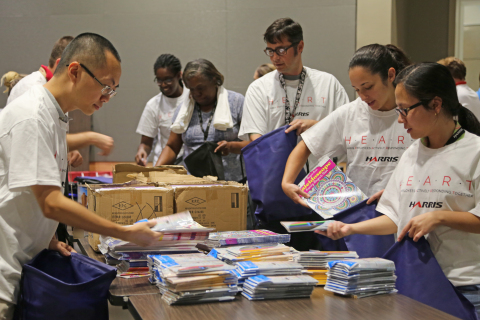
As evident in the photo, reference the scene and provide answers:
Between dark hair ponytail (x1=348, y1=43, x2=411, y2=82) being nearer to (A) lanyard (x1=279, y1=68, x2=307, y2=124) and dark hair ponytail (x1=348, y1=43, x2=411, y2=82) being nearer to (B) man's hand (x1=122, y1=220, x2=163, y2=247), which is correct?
(A) lanyard (x1=279, y1=68, x2=307, y2=124)

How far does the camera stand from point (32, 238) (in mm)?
1734

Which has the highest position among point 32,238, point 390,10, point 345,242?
point 390,10

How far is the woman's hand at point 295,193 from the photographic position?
2410 millimetres

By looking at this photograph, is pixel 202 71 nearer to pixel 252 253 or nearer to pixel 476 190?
pixel 252 253

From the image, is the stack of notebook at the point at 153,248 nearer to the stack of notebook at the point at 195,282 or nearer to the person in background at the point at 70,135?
the stack of notebook at the point at 195,282

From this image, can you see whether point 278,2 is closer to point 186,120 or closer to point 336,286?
point 186,120

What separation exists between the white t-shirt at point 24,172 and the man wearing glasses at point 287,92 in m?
1.64

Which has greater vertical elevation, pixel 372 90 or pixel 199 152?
pixel 372 90

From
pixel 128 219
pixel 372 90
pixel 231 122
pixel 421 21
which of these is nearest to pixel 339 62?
pixel 421 21

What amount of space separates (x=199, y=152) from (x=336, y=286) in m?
1.90

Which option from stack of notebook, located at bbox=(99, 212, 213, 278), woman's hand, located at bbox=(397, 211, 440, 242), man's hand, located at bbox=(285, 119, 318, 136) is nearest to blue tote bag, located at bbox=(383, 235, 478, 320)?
woman's hand, located at bbox=(397, 211, 440, 242)

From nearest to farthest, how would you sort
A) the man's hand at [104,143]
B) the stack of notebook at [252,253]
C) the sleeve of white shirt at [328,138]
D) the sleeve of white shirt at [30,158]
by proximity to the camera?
the sleeve of white shirt at [30,158], the stack of notebook at [252,253], the man's hand at [104,143], the sleeve of white shirt at [328,138]

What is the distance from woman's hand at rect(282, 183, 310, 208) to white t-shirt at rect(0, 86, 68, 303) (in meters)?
1.18

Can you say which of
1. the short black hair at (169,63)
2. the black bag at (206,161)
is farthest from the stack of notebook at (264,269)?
the short black hair at (169,63)
